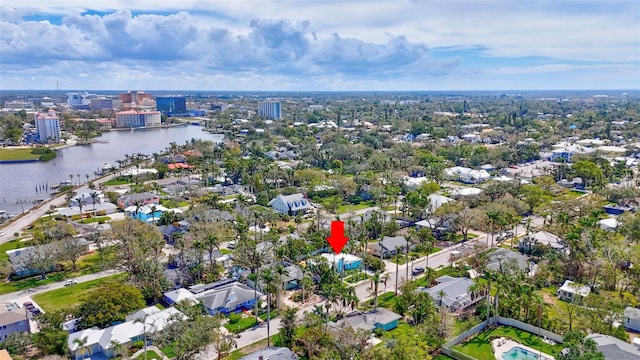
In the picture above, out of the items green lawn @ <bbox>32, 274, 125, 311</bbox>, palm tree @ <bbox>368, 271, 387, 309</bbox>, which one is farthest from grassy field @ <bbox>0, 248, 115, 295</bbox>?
palm tree @ <bbox>368, 271, 387, 309</bbox>

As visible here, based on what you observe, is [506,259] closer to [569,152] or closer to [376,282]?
[376,282]

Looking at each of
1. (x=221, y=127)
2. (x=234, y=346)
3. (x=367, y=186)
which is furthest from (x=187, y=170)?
(x=221, y=127)

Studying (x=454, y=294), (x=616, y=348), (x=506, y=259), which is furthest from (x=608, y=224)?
(x=616, y=348)

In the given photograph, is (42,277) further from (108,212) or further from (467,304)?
(467,304)

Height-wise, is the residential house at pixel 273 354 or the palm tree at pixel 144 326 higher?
the palm tree at pixel 144 326

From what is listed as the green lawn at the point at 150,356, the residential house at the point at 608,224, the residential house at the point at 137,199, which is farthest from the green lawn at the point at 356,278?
the residential house at the point at 137,199

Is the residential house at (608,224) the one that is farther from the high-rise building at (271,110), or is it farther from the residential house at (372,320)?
the high-rise building at (271,110)
